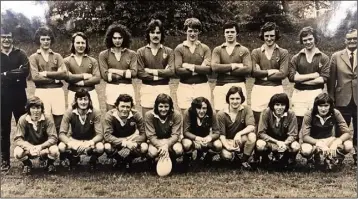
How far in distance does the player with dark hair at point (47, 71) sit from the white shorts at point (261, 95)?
175cm

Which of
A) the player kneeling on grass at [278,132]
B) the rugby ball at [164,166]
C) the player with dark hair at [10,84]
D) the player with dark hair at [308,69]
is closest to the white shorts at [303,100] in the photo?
the player with dark hair at [308,69]

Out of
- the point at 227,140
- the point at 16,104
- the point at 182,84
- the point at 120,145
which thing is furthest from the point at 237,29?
the point at 16,104

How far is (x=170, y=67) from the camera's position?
171 inches

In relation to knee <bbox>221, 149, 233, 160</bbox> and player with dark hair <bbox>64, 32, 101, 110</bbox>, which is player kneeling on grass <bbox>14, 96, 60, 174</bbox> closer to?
player with dark hair <bbox>64, 32, 101, 110</bbox>

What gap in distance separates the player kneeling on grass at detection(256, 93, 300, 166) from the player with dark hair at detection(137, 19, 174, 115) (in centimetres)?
95

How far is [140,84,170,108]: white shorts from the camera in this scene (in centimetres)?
436

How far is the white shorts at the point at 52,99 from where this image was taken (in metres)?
4.31

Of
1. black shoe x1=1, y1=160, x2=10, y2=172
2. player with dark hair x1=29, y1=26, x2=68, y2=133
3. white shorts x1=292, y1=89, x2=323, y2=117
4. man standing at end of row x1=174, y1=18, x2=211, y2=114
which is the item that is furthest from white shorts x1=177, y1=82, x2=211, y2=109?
black shoe x1=1, y1=160, x2=10, y2=172

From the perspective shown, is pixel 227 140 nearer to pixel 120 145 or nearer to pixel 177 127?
pixel 177 127

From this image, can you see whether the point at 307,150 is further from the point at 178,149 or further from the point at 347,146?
the point at 178,149

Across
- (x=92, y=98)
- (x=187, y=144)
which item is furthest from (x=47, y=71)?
(x=187, y=144)

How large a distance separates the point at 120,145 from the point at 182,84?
0.80 metres

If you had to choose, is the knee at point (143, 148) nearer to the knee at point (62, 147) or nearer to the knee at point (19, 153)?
the knee at point (62, 147)

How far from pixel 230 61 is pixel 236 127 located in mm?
611
